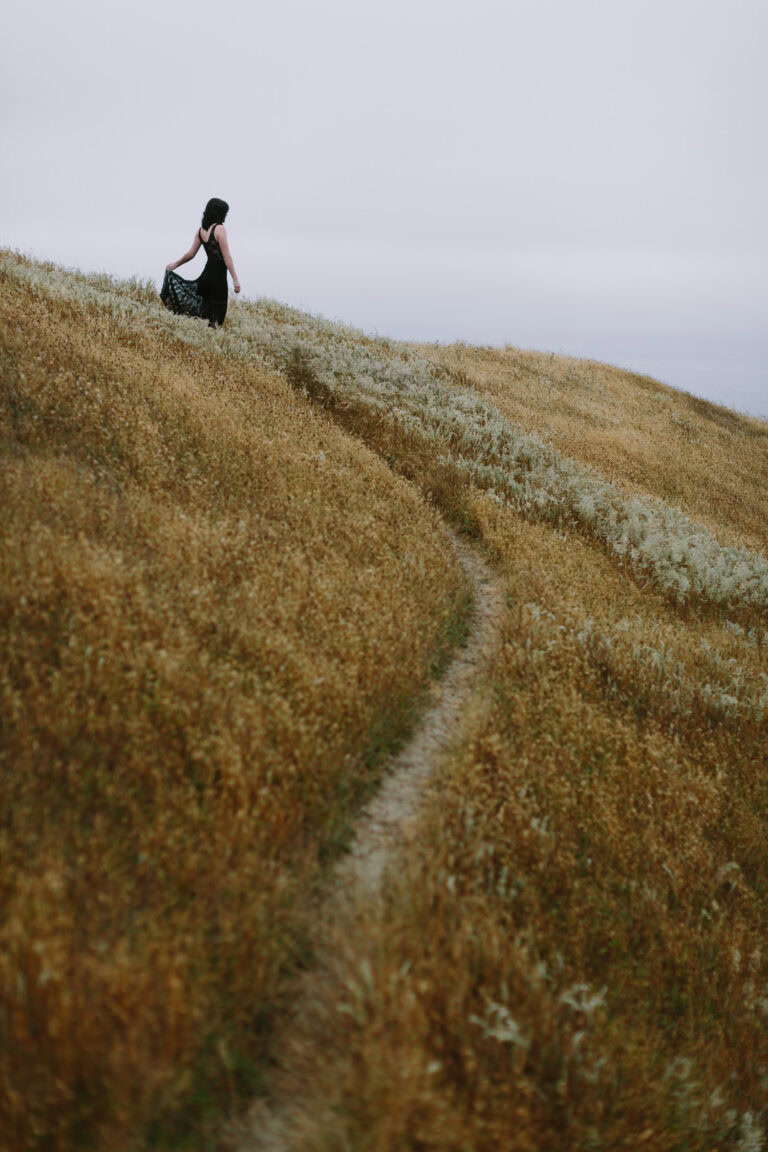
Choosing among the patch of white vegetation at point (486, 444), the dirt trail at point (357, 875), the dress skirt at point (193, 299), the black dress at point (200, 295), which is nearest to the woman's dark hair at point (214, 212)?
the black dress at point (200, 295)

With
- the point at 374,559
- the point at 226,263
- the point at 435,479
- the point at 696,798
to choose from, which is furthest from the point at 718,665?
the point at 226,263

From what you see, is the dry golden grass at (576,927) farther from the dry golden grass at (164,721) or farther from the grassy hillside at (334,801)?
the dry golden grass at (164,721)

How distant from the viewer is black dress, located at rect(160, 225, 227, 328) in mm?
13714

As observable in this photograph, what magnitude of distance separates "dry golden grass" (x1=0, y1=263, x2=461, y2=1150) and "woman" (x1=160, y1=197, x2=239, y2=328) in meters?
6.14

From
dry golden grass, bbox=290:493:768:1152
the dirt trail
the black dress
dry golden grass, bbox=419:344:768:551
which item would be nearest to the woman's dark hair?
the black dress

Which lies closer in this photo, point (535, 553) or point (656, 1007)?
point (656, 1007)

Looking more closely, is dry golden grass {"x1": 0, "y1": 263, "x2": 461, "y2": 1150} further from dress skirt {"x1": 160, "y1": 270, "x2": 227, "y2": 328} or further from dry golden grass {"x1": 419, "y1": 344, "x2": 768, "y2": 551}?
dry golden grass {"x1": 419, "y1": 344, "x2": 768, "y2": 551}

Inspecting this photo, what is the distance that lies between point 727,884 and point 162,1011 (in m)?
3.76

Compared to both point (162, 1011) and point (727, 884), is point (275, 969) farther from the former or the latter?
point (727, 884)

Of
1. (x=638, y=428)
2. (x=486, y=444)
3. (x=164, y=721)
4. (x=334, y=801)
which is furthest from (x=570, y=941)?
(x=638, y=428)

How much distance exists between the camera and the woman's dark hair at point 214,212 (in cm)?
1243

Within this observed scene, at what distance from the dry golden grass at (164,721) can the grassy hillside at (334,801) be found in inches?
0.8

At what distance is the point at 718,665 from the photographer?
686cm

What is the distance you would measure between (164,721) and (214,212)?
12.0 m
